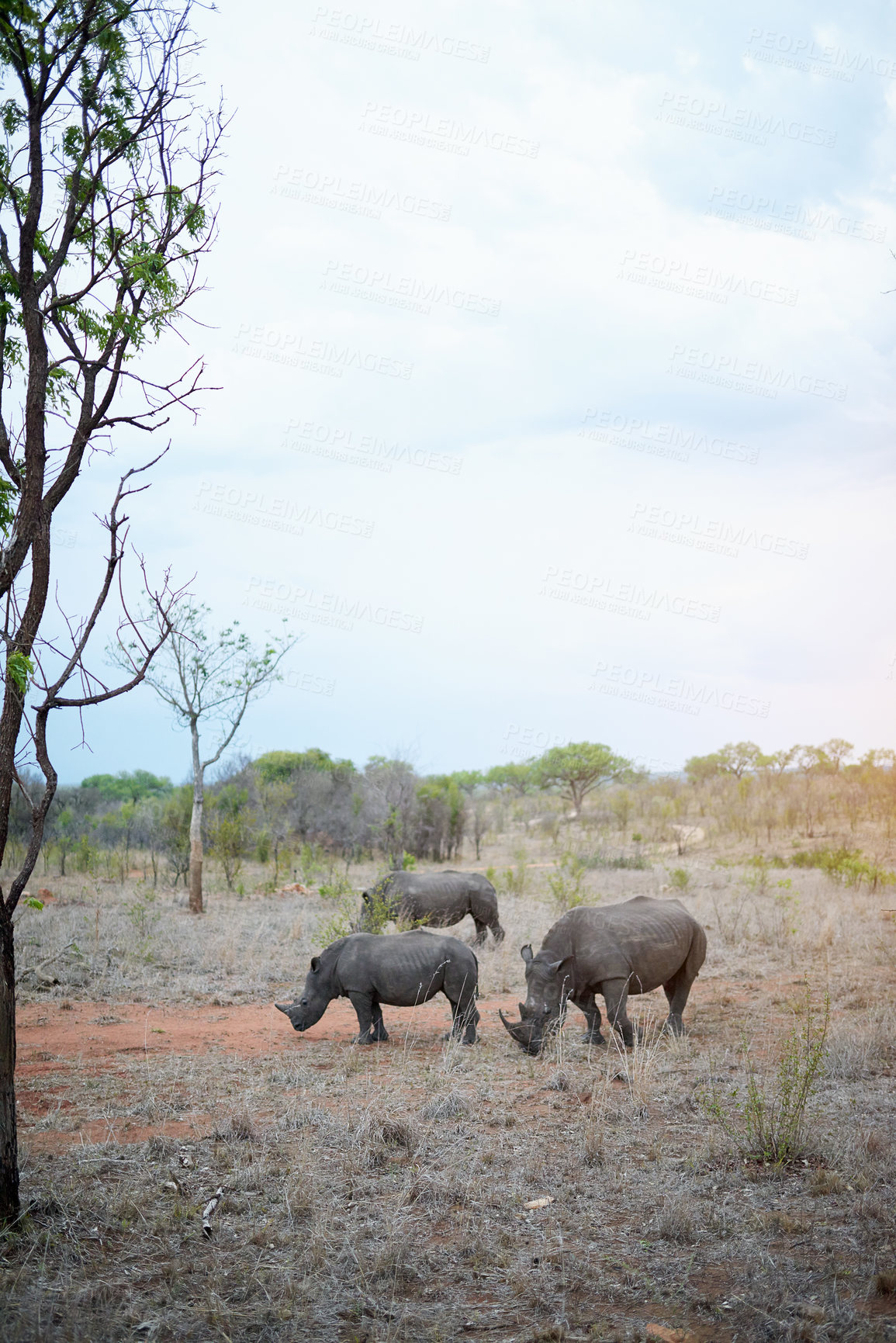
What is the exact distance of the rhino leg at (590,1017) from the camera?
9.48m

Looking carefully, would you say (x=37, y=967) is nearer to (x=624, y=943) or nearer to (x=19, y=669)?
(x=624, y=943)

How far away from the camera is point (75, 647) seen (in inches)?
220

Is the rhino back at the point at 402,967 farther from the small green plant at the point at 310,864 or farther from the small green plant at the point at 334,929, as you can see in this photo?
the small green plant at the point at 310,864

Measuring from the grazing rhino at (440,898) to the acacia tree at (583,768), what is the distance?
35.3 metres

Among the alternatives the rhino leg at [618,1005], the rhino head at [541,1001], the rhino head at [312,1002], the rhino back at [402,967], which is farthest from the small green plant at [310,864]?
the rhino leg at [618,1005]

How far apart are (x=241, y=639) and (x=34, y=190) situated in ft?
50.5

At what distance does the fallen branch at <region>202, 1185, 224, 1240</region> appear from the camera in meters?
4.97

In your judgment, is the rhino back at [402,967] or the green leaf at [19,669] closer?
the green leaf at [19,669]

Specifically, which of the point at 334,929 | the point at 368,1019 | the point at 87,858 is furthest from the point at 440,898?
the point at 87,858

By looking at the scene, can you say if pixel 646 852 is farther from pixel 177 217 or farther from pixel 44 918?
pixel 177 217

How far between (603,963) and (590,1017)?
31.7 inches

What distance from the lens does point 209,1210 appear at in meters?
5.21

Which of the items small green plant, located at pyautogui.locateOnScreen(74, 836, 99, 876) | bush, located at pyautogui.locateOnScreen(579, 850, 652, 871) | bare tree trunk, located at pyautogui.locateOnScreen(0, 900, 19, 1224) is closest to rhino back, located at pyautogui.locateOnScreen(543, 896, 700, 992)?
bare tree trunk, located at pyautogui.locateOnScreen(0, 900, 19, 1224)

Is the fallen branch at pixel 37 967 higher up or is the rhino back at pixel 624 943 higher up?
the rhino back at pixel 624 943
